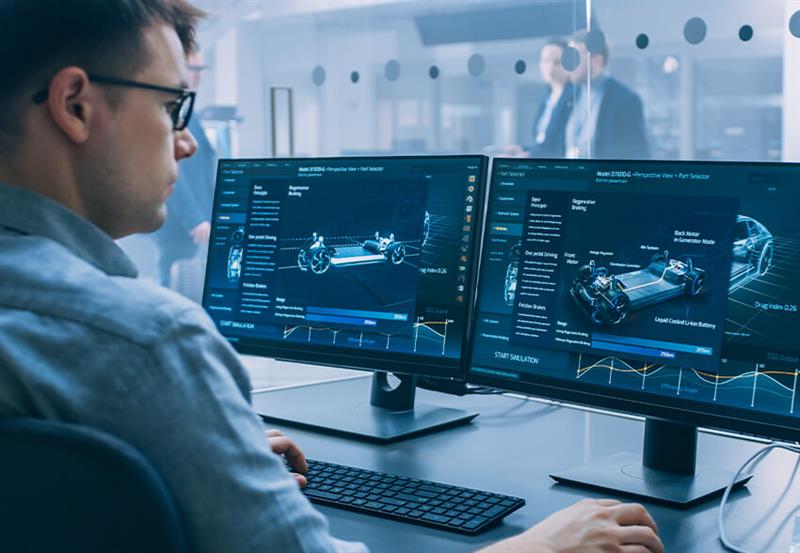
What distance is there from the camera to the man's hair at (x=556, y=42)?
11.6ft

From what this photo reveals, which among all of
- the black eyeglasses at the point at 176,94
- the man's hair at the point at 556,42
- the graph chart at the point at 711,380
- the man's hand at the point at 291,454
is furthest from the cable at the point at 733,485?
the man's hair at the point at 556,42

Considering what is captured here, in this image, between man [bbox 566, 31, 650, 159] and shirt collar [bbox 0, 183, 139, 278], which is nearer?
shirt collar [bbox 0, 183, 139, 278]

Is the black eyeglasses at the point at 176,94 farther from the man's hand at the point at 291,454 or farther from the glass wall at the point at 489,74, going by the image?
the glass wall at the point at 489,74

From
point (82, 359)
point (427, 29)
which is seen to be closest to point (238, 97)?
point (427, 29)

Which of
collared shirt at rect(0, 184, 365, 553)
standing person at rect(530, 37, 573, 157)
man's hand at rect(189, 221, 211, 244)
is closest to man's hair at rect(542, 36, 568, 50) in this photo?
standing person at rect(530, 37, 573, 157)

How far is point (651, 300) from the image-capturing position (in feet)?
4.68

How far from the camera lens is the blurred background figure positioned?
13.7ft

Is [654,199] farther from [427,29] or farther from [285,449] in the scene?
[427,29]

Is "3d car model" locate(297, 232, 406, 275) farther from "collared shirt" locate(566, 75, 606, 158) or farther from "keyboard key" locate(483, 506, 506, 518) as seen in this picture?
"collared shirt" locate(566, 75, 606, 158)

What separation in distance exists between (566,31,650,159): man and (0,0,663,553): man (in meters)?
2.54

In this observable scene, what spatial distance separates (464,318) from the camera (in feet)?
5.37

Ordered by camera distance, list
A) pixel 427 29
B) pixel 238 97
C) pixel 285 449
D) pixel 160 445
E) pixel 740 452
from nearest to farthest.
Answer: pixel 160 445, pixel 285 449, pixel 740 452, pixel 427 29, pixel 238 97

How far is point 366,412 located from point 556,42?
2.13m

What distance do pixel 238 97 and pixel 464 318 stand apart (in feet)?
10.0
